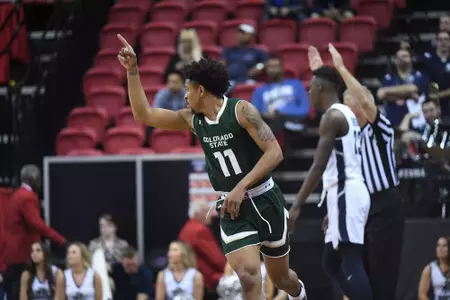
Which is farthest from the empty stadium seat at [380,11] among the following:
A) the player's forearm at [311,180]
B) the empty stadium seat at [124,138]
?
the player's forearm at [311,180]

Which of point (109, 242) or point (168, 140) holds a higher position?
point (168, 140)

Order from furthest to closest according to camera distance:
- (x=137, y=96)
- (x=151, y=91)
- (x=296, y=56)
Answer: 1. (x=296, y=56)
2. (x=151, y=91)
3. (x=137, y=96)

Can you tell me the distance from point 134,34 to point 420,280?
6.09 m

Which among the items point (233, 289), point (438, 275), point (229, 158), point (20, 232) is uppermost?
point (229, 158)

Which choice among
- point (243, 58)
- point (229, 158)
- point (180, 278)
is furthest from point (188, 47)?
point (229, 158)

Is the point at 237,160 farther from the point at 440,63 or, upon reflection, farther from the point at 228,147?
the point at 440,63

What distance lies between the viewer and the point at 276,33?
13.3 meters

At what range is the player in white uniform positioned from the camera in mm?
7426

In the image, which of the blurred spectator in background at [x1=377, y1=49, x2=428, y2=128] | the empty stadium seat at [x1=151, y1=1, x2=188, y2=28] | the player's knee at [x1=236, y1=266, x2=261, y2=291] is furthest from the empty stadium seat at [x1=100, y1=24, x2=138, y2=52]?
the player's knee at [x1=236, y1=266, x2=261, y2=291]

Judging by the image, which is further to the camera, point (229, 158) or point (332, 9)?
point (332, 9)

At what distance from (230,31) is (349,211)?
630 cm

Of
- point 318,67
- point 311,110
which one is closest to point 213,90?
point 318,67

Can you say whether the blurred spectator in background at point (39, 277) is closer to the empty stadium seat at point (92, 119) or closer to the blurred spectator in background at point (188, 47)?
the empty stadium seat at point (92, 119)

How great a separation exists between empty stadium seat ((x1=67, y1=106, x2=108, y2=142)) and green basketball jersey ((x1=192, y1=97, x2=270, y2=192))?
6063 millimetres
